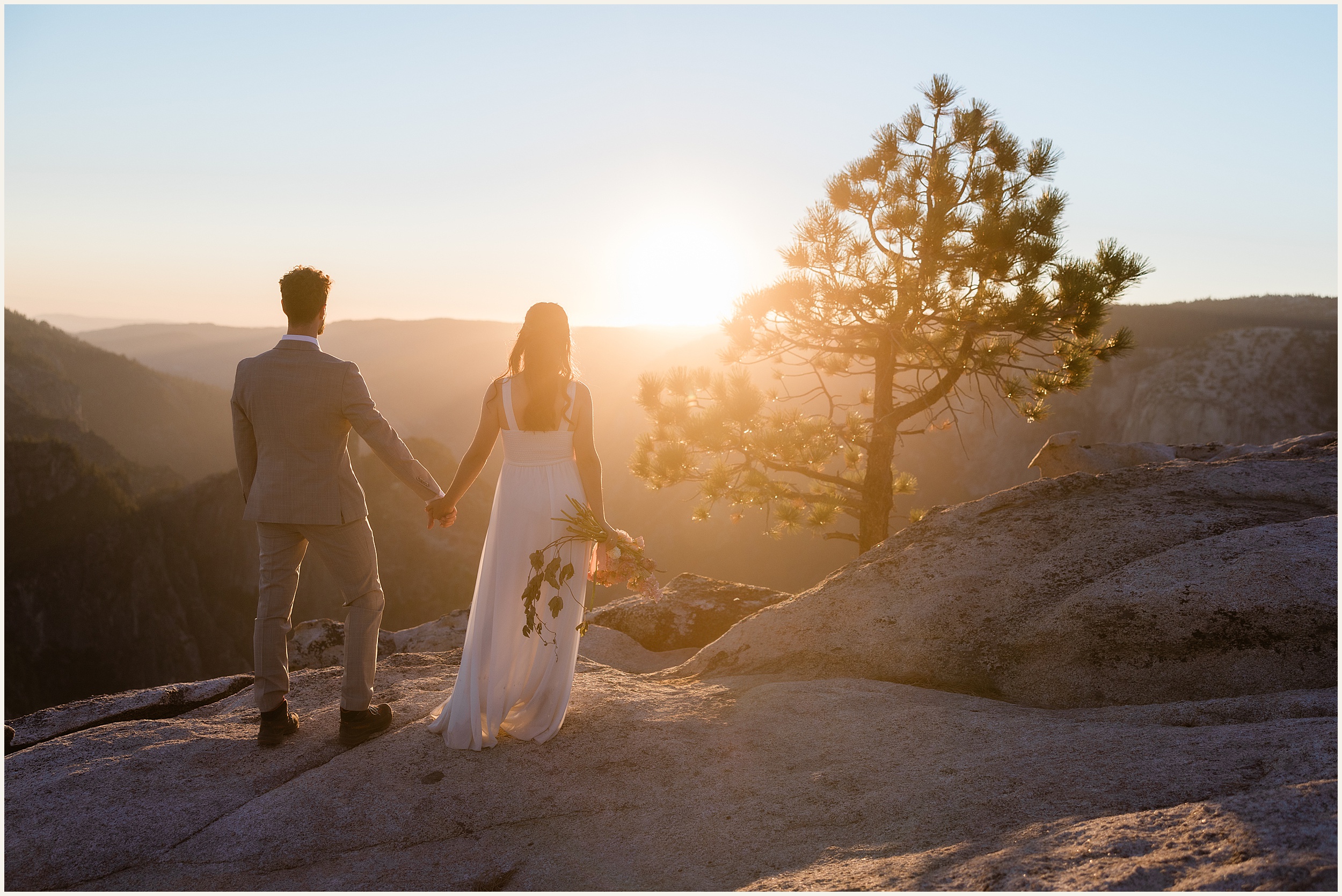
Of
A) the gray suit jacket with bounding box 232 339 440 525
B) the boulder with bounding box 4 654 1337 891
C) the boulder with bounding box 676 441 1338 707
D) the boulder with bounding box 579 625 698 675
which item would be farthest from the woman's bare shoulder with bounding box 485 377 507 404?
the boulder with bounding box 579 625 698 675

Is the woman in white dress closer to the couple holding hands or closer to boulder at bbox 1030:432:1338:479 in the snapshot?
the couple holding hands

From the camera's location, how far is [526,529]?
11.8 ft

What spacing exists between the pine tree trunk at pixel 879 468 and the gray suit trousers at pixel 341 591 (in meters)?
6.72

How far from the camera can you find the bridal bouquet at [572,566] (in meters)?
3.54

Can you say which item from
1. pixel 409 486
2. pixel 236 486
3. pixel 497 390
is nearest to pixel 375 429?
pixel 409 486

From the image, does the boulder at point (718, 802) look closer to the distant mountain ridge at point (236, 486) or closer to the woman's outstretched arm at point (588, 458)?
the woman's outstretched arm at point (588, 458)

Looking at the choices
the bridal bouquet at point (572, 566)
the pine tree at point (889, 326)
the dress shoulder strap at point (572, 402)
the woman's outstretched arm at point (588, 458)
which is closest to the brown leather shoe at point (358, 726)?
the bridal bouquet at point (572, 566)

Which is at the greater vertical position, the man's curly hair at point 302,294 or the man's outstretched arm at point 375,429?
the man's curly hair at point 302,294

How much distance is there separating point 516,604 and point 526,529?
1.22ft

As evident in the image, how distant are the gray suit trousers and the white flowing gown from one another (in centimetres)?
48

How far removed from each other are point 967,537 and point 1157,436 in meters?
33.8

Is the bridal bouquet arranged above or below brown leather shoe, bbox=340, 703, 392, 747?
above

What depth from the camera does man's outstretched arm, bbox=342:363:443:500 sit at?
352cm

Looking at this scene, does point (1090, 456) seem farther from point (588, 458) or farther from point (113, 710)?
point (113, 710)
